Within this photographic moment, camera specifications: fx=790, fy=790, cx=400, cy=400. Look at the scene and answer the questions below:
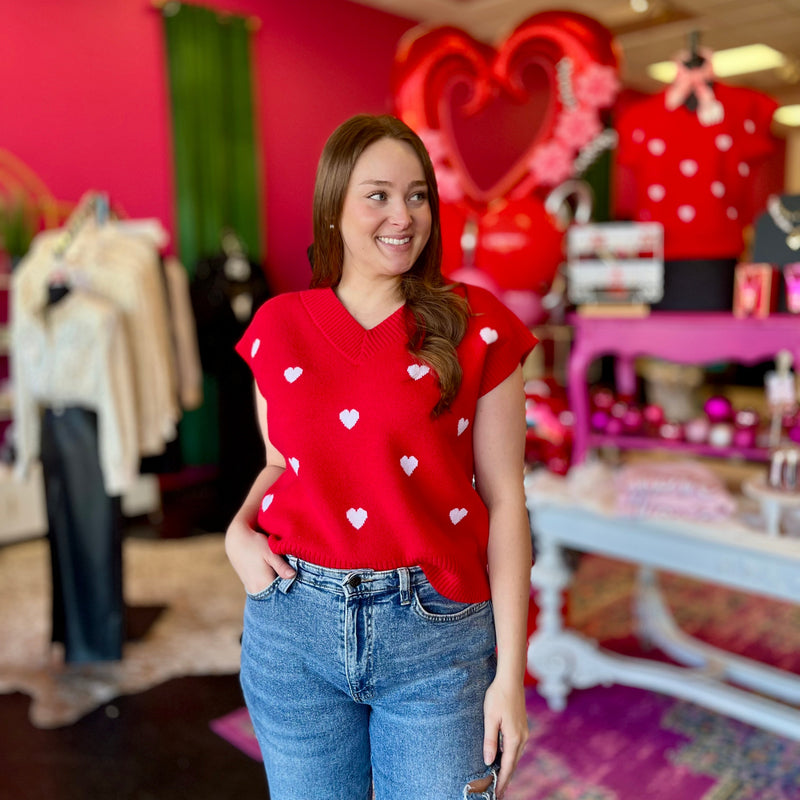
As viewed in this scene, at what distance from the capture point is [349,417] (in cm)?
102

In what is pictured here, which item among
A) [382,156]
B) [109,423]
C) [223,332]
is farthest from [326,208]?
[223,332]

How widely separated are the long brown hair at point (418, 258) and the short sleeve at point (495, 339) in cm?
3

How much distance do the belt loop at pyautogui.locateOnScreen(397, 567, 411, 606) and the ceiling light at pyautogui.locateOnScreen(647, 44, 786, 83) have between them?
Result: 773 cm

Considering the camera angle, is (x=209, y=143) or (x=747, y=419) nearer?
(x=747, y=419)

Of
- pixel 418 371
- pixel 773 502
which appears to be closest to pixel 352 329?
pixel 418 371

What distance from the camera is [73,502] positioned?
288cm

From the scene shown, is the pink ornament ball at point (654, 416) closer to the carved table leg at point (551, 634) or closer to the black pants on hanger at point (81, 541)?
the carved table leg at point (551, 634)

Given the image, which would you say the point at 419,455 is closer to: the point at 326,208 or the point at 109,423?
the point at 326,208

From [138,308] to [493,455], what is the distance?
86.0 inches

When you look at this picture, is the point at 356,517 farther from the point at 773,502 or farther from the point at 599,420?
the point at 599,420

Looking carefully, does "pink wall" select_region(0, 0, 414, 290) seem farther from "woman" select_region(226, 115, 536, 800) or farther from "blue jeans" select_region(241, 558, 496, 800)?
"blue jeans" select_region(241, 558, 496, 800)

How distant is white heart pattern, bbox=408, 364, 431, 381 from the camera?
3.32 ft

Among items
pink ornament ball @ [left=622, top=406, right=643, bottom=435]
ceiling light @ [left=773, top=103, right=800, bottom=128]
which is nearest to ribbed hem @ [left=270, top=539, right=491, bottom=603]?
pink ornament ball @ [left=622, top=406, right=643, bottom=435]

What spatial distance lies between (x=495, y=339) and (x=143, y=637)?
8.65ft
